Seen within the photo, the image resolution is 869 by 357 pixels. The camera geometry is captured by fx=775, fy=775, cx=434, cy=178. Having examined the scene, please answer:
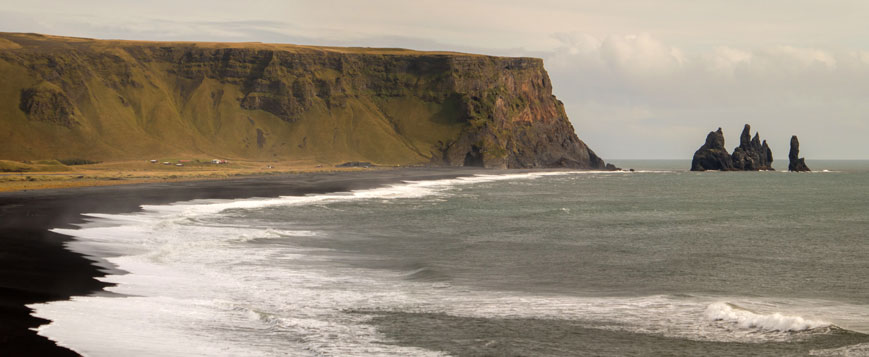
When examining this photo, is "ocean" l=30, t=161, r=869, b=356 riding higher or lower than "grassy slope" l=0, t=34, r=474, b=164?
lower

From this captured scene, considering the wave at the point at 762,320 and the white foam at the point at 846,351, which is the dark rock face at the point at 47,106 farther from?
the white foam at the point at 846,351

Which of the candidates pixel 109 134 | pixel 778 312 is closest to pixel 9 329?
pixel 778 312

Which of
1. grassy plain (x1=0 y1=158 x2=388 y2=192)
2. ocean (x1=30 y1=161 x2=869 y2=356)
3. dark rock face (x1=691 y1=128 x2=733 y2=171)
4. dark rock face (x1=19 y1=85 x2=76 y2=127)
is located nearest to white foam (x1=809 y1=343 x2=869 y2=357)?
ocean (x1=30 y1=161 x2=869 y2=356)

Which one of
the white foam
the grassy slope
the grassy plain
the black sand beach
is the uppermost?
the grassy slope

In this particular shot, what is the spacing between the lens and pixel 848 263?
98.6 ft

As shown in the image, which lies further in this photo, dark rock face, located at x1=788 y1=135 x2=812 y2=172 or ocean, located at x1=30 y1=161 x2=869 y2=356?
dark rock face, located at x1=788 y1=135 x2=812 y2=172

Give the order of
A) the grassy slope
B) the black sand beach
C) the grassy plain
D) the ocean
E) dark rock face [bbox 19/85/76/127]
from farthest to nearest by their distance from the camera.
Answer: dark rock face [bbox 19/85/76/127]
the grassy slope
the grassy plain
the ocean
the black sand beach

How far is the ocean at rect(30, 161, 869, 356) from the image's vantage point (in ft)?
52.7

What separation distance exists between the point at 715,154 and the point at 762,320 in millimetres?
183293

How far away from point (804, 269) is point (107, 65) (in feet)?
640

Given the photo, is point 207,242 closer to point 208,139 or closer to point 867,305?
point 867,305

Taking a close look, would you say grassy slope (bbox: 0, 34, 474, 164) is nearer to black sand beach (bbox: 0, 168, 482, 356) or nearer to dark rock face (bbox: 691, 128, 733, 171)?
dark rock face (bbox: 691, 128, 733, 171)

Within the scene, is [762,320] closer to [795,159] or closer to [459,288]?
[459,288]

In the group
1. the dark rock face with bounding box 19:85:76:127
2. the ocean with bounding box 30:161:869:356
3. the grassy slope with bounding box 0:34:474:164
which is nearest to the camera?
the ocean with bounding box 30:161:869:356
